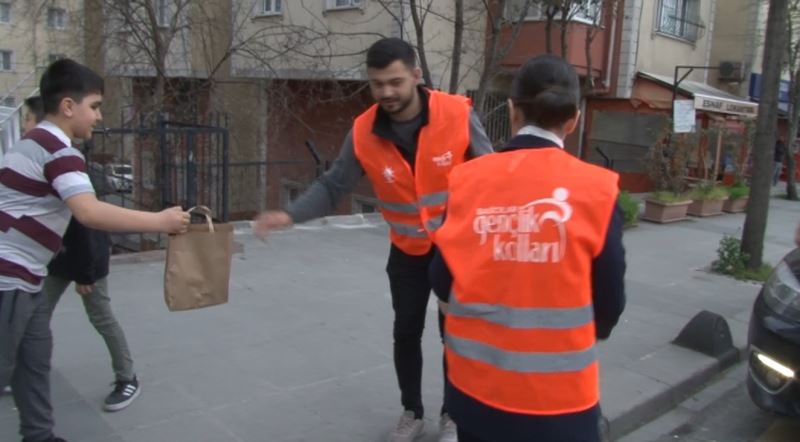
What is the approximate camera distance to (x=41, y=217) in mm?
2842

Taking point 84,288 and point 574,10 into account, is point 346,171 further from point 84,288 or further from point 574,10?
point 574,10

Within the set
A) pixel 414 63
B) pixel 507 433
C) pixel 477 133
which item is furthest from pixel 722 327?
pixel 507 433

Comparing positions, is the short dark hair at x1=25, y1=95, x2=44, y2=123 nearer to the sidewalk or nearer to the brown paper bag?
the brown paper bag

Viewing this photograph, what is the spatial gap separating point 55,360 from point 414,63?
2915mm

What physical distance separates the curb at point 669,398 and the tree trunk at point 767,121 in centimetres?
279

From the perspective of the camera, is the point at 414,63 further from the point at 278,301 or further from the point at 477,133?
the point at 278,301

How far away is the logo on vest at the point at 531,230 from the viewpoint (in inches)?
70.5

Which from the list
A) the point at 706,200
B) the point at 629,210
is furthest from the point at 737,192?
the point at 629,210

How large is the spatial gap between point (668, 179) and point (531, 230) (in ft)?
37.1

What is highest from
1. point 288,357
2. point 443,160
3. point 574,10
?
point 574,10

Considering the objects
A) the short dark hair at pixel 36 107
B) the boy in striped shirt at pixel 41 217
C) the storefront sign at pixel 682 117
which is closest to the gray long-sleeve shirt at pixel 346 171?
the boy in striped shirt at pixel 41 217

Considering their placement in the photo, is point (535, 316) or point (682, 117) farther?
point (682, 117)

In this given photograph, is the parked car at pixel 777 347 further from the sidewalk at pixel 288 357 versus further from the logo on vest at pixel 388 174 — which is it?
the logo on vest at pixel 388 174

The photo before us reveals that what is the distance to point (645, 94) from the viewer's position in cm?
1667
